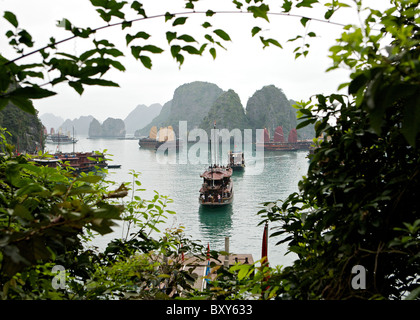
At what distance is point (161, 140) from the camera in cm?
5709

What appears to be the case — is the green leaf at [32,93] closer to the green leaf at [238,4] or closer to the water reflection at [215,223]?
the green leaf at [238,4]

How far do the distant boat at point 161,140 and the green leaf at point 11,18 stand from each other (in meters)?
54.6

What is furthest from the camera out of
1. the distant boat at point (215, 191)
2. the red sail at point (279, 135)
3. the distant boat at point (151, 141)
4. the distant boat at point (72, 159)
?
the distant boat at point (151, 141)

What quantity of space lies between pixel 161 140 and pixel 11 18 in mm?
57062

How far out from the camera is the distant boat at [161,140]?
56875mm

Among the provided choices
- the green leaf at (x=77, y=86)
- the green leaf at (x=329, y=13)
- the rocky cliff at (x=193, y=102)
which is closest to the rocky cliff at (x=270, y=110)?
the rocky cliff at (x=193, y=102)

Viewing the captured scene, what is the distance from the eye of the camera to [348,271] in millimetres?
890

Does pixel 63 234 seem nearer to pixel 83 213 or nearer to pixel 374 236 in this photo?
pixel 83 213

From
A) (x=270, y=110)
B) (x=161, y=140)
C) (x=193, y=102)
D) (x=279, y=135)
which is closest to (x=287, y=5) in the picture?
(x=279, y=135)

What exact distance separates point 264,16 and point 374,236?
69cm

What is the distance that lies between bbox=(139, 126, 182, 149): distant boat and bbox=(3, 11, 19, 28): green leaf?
179ft

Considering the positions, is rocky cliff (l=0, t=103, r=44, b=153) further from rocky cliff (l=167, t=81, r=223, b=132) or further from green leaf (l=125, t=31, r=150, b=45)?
rocky cliff (l=167, t=81, r=223, b=132)

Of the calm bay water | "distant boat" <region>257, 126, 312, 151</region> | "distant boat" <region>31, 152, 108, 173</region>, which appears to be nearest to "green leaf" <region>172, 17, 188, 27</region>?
"distant boat" <region>31, 152, 108, 173</region>
